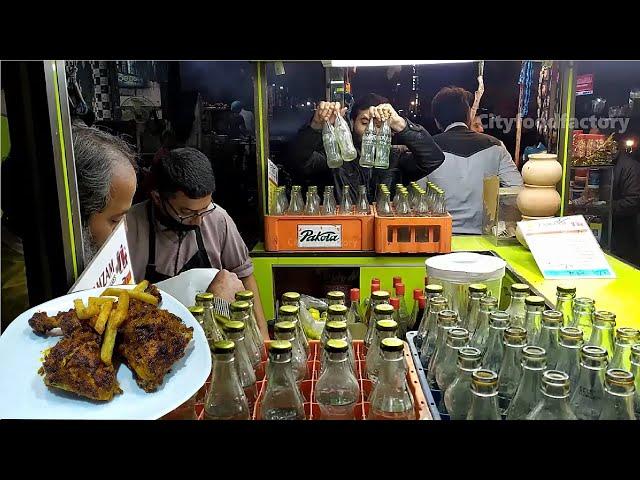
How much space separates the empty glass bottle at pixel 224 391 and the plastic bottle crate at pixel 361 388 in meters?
0.03

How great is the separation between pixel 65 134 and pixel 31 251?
0.93ft

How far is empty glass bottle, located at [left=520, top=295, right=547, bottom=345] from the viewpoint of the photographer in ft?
4.83

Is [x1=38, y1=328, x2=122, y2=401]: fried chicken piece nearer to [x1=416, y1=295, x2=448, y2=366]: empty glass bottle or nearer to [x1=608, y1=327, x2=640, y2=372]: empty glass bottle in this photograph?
Result: [x1=416, y1=295, x2=448, y2=366]: empty glass bottle

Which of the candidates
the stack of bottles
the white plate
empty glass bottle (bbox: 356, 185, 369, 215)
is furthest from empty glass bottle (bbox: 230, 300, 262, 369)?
empty glass bottle (bbox: 356, 185, 369, 215)

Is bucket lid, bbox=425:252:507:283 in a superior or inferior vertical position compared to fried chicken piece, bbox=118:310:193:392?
inferior

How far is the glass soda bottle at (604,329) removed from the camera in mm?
1406

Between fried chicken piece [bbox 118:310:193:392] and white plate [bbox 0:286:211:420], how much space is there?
0.02 m

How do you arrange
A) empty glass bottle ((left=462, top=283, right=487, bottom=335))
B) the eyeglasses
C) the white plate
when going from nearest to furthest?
the white plate < empty glass bottle ((left=462, top=283, right=487, bottom=335)) < the eyeglasses

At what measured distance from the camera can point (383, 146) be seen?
3125 millimetres

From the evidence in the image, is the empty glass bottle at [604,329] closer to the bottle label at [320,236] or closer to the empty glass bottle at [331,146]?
the bottle label at [320,236]

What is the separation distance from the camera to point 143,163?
7.26 feet

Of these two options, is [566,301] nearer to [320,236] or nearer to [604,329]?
[604,329]

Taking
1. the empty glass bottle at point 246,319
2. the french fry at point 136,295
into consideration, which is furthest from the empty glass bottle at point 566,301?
the french fry at point 136,295
